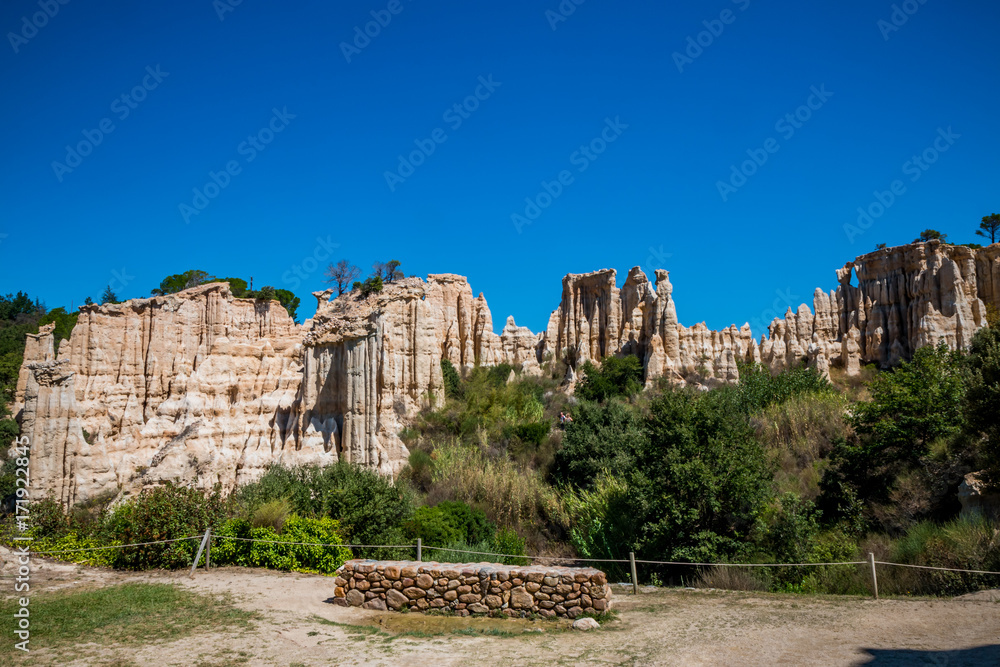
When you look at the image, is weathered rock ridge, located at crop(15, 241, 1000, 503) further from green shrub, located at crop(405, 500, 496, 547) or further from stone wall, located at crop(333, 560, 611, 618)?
stone wall, located at crop(333, 560, 611, 618)

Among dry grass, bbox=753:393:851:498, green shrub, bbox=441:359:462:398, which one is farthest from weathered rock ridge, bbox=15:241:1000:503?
dry grass, bbox=753:393:851:498

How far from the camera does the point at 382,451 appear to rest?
81.0 feet

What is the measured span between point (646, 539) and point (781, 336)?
112ft

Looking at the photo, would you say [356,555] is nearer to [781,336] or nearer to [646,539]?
[646,539]

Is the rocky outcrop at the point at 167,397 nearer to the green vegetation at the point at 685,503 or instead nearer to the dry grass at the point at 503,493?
the green vegetation at the point at 685,503

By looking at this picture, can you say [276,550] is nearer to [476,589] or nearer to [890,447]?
[476,589]

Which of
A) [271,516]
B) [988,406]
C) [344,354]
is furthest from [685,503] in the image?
[344,354]

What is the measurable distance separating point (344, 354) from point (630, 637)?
17568mm

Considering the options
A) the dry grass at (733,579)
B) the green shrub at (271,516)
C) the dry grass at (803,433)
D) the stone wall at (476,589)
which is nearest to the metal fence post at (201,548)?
the green shrub at (271,516)

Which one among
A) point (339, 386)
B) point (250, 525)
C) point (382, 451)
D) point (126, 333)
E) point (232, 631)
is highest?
point (126, 333)

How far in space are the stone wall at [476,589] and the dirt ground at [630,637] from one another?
29cm

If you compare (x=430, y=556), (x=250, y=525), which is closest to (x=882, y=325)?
(x=430, y=556)

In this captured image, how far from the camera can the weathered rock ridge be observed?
957 inches

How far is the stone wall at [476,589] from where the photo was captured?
10938mm
